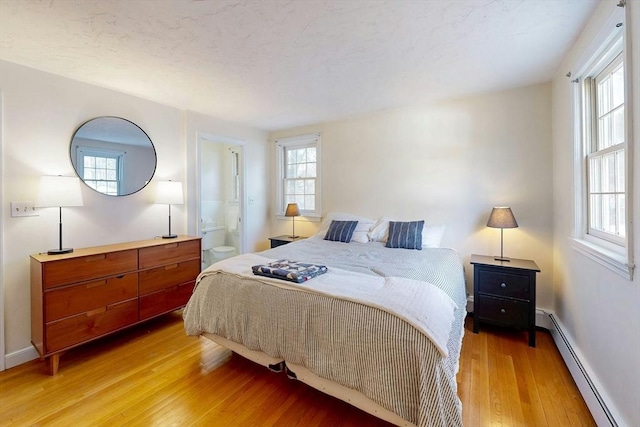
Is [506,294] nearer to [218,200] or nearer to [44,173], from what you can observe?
[44,173]

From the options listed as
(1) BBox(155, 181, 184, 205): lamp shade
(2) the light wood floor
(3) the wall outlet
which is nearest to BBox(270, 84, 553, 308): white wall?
(2) the light wood floor

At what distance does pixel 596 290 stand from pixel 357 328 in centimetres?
155

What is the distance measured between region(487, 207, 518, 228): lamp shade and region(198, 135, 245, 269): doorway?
3.65 m

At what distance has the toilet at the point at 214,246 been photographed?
447cm

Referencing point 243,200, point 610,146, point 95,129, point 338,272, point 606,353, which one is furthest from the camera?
point 243,200

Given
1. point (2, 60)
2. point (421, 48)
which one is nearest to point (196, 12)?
point (421, 48)

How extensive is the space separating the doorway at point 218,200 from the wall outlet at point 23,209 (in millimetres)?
2438

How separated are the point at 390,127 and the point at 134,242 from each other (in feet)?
10.5

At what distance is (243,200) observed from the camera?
415cm

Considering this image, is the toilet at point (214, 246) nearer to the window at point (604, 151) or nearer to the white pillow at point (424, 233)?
the white pillow at point (424, 233)

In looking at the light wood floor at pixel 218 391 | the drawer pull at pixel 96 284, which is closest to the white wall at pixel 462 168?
the light wood floor at pixel 218 391

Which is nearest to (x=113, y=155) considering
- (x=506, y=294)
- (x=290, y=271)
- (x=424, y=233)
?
(x=290, y=271)

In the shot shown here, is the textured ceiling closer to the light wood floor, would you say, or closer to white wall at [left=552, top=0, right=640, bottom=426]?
white wall at [left=552, top=0, right=640, bottom=426]

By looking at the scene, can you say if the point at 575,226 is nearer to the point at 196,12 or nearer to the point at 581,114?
the point at 581,114
